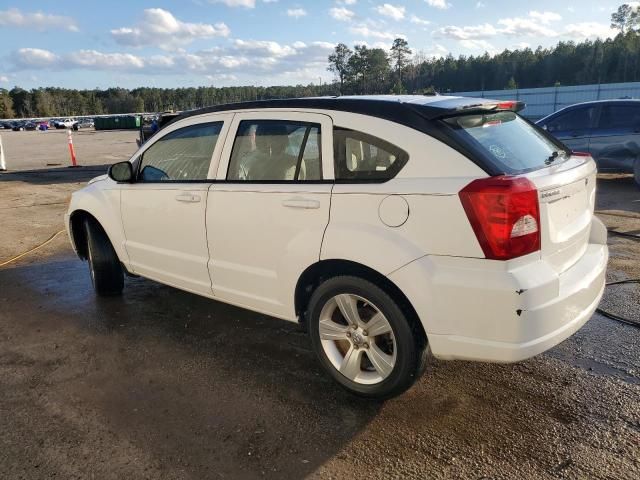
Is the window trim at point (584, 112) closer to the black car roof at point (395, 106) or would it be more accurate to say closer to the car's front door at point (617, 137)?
the car's front door at point (617, 137)

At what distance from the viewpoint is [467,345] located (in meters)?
2.66

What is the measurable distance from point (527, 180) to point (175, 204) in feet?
8.37

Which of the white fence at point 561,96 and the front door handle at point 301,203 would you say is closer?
the front door handle at point 301,203

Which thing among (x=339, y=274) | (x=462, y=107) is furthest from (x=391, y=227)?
(x=462, y=107)

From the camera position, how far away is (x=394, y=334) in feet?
9.40

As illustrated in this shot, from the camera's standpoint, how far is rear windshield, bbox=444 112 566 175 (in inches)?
108

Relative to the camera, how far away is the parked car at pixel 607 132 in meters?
9.82

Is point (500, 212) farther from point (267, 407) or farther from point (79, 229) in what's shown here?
point (79, 229)

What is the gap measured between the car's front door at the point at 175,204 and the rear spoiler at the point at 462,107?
1.55m

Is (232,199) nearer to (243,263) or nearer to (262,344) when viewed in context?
(243,263)

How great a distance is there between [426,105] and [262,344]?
7.09 ft

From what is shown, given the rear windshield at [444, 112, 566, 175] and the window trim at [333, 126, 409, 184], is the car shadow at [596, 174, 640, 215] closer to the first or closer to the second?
the rear windshield at [444, 112, 566, 175]

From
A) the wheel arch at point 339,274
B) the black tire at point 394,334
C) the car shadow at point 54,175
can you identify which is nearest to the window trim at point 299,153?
the wheel arch at point 339,274

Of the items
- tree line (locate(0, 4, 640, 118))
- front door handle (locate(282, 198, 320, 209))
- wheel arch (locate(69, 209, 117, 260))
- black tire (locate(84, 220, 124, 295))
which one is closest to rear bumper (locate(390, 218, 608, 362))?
front door handle (locate(282, 198, 320, 209))
